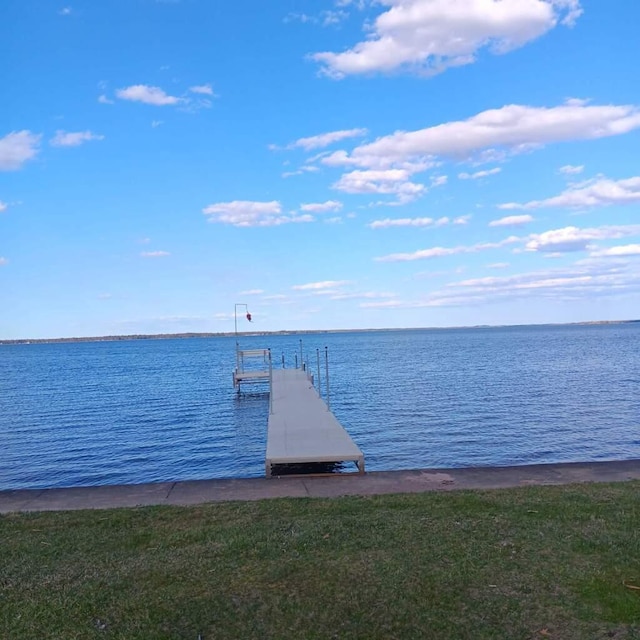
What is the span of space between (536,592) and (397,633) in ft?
4.69

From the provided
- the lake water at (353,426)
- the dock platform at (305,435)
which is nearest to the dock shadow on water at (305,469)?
the dock platform at (305,435)

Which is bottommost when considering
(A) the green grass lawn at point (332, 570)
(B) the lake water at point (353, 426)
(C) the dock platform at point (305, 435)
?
(B) the lake water at point (353, 426)

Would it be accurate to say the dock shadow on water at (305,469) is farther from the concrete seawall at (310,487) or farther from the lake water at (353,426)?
the concrete seawall at (310,487)

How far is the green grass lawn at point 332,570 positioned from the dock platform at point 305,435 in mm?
5369

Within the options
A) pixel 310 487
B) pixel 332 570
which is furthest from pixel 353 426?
pixel 332 570

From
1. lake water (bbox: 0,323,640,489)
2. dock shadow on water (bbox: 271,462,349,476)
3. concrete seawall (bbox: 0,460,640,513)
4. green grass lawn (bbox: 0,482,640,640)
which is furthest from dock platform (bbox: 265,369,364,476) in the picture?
green grass lawn (bbox: 0,482,640,640)

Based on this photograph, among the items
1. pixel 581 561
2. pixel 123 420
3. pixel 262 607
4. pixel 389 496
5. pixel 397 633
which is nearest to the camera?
pixel 397 633

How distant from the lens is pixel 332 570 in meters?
6.00

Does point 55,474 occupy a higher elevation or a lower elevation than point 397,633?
lower

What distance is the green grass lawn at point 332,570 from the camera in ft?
16.5

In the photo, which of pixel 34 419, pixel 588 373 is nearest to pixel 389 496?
pixel 34 419

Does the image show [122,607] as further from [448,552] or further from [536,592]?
[536,592]

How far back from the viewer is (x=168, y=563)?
6.32m

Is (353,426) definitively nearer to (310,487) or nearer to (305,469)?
(305,469)
